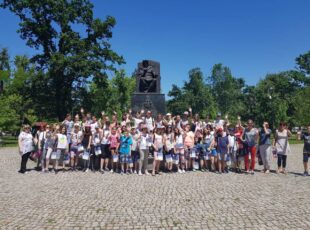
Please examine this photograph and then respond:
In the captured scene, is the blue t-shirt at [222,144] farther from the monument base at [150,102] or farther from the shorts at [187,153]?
the monument base at [150,102]

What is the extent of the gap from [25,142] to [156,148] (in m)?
5.12

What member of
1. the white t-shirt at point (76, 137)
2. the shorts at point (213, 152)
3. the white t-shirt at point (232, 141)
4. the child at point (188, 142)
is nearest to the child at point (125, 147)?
the white t-shirt at point (76, 137)

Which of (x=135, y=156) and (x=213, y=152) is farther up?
(x=213, y=152)

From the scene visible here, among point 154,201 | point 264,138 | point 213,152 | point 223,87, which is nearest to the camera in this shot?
point 154,201

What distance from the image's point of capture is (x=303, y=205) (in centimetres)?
710

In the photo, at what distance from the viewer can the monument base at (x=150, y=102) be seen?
669 inches

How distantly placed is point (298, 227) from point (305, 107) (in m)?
39.6

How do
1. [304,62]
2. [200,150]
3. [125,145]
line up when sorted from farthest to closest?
[304,62], [200,150], [125,145]

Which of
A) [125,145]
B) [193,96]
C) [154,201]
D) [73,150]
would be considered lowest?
[154,201]

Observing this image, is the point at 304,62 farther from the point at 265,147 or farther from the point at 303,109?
the point at 265,147

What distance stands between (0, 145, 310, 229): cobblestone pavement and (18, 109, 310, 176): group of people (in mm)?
934

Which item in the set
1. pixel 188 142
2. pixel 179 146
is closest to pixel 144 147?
pixel 179 146

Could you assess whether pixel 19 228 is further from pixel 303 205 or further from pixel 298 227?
pixel 303 205

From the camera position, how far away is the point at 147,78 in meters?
17.3
